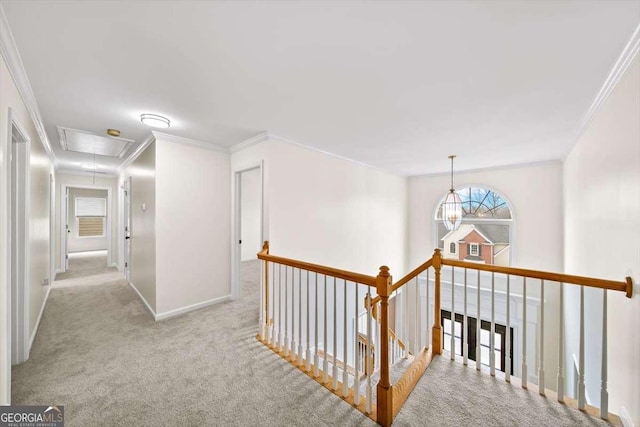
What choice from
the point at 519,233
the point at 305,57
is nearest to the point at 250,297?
the point at 305,57

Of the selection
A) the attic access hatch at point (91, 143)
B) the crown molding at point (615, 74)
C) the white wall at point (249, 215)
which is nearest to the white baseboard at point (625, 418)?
the crown molding at point (615, 74)

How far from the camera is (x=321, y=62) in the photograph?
5.41 ft

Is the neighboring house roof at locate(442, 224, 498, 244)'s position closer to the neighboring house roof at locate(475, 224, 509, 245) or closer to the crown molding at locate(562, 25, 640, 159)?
the neighboring house roof at locate(475, 224, 509, 245)

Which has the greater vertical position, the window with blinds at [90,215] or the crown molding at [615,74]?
the crown molding at [615,74]

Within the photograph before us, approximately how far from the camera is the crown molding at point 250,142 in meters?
3.03

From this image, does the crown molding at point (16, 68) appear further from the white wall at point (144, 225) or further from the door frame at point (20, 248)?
the white wall at point (144, 225)

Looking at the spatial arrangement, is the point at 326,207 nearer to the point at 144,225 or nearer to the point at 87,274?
the point at 144,225

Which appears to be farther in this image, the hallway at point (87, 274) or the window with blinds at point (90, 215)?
the window with blinds at point (90, 215)

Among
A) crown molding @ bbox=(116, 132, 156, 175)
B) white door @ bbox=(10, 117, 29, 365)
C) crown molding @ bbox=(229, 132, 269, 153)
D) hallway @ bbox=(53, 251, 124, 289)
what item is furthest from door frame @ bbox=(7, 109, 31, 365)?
hallway @ bbox=(53, 251, 124, 289)

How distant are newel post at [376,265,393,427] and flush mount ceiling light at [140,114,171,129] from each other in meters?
2.61

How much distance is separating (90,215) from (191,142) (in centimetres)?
789

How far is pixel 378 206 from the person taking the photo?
17.2 feet

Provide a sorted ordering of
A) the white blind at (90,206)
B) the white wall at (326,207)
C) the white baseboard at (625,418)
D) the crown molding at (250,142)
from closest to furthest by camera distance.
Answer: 1. the white baseboard at (625,418)
2. the crown molding at (250,142)
3. the white wall at (326,207)
4. the white blind at (90,206)

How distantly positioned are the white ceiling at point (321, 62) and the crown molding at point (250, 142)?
0.19m
